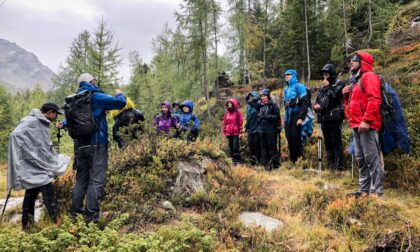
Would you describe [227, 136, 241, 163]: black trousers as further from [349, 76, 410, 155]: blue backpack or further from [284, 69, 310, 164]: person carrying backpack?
[349, 76, 410, 155]: blue backpack

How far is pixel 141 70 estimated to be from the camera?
35469 millimetres

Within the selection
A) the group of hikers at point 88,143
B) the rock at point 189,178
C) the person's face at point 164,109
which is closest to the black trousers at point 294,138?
the group of hikers at point 88,143

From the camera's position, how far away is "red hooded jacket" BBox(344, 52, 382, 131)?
16.5 feet

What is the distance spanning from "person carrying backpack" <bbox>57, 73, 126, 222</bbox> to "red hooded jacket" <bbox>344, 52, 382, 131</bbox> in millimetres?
3724

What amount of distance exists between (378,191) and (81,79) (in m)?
4.89

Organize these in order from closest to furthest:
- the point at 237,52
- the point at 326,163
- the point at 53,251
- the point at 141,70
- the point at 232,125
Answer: the point at 53,251 → the point at 326,163 → the point at 232,125 → the point at 237,52 → the point at 141,70

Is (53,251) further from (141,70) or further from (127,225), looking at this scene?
(141,70)

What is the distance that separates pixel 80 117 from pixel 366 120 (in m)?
4.29

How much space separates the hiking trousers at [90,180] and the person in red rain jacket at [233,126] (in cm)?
472

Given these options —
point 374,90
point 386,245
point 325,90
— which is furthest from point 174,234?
→ point 325,90

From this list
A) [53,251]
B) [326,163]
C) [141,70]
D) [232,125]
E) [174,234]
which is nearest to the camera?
[53,251]

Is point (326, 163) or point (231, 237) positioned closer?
point (231, 237)

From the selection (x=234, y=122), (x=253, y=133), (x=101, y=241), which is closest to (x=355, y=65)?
(x=253, y=133)

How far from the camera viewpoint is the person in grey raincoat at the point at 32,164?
15.5 feet
